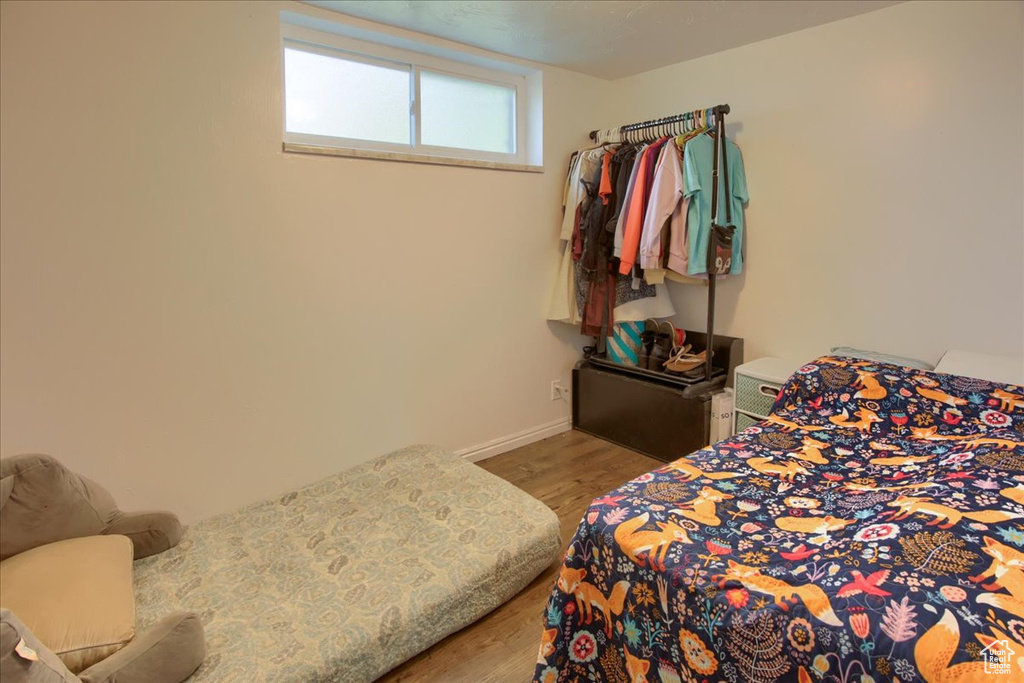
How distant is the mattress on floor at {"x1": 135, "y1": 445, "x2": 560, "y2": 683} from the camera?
5.00 feet

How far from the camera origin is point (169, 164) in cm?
200

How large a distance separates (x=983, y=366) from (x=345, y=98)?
9.14 ft

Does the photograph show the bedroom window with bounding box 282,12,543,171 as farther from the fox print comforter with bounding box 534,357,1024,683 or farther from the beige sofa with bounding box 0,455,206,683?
the fox print comforter with bounding box 534,357,1024,683

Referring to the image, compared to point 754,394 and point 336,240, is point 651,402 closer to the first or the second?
point 754,394

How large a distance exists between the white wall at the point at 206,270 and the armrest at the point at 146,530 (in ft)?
0.77

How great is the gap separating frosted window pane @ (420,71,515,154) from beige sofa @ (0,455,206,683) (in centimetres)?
200

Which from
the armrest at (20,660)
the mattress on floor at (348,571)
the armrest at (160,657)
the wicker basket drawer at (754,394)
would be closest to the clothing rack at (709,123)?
the wicker basket drawer at (754,394)

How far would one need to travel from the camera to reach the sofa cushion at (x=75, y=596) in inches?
51.9

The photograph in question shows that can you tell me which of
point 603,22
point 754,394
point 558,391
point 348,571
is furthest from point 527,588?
point 603,22

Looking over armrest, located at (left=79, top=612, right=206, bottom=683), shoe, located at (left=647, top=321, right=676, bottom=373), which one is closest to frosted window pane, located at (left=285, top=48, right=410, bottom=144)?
shoe, located at (left=647, top=321, right=676, bottom=373)

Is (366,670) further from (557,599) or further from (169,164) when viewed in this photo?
(169,164)

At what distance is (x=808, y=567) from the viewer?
1080 mm

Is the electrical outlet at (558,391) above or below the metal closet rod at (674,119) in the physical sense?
below

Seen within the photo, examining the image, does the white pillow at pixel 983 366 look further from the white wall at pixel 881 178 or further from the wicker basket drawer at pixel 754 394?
the wicker basket drawer at pixel 754 394
